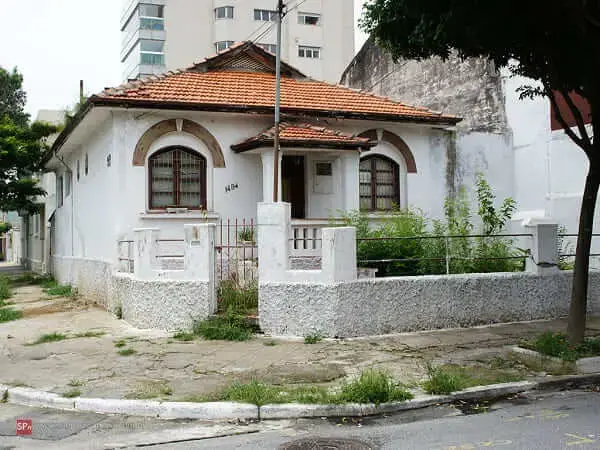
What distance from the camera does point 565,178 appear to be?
16.8 metres

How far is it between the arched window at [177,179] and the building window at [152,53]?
32.9 meters

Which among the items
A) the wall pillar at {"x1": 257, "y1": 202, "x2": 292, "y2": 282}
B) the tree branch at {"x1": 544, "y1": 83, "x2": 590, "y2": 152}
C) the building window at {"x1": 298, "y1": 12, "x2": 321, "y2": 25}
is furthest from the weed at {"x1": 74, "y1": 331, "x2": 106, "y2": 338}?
the building window at {"x1": 298, "y1": 12, "x2": 321, "y2": 25}

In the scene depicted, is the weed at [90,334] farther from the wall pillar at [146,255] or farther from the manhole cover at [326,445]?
the manhole cover at [326,445]

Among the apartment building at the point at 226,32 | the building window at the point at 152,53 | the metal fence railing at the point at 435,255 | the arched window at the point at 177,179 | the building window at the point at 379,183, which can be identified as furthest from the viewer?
the apartment building at the point at 226,32

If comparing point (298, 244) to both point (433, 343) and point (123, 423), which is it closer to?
point (433, 343)

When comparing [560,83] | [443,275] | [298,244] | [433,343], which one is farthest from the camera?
[298,244]

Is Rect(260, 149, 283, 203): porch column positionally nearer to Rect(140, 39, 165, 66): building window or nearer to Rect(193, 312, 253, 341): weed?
Rect(193, 312, 253, 341): weed

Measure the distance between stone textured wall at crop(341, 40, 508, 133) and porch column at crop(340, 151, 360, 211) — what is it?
3.60 meters

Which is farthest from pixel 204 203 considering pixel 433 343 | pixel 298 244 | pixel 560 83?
pixel 560 83

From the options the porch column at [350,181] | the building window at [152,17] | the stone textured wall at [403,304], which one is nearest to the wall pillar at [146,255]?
the stone textured wall at [403,304]

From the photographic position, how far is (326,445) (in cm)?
588

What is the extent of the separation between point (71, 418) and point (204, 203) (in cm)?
853

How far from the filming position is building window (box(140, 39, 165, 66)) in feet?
149

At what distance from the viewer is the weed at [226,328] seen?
418 inches
